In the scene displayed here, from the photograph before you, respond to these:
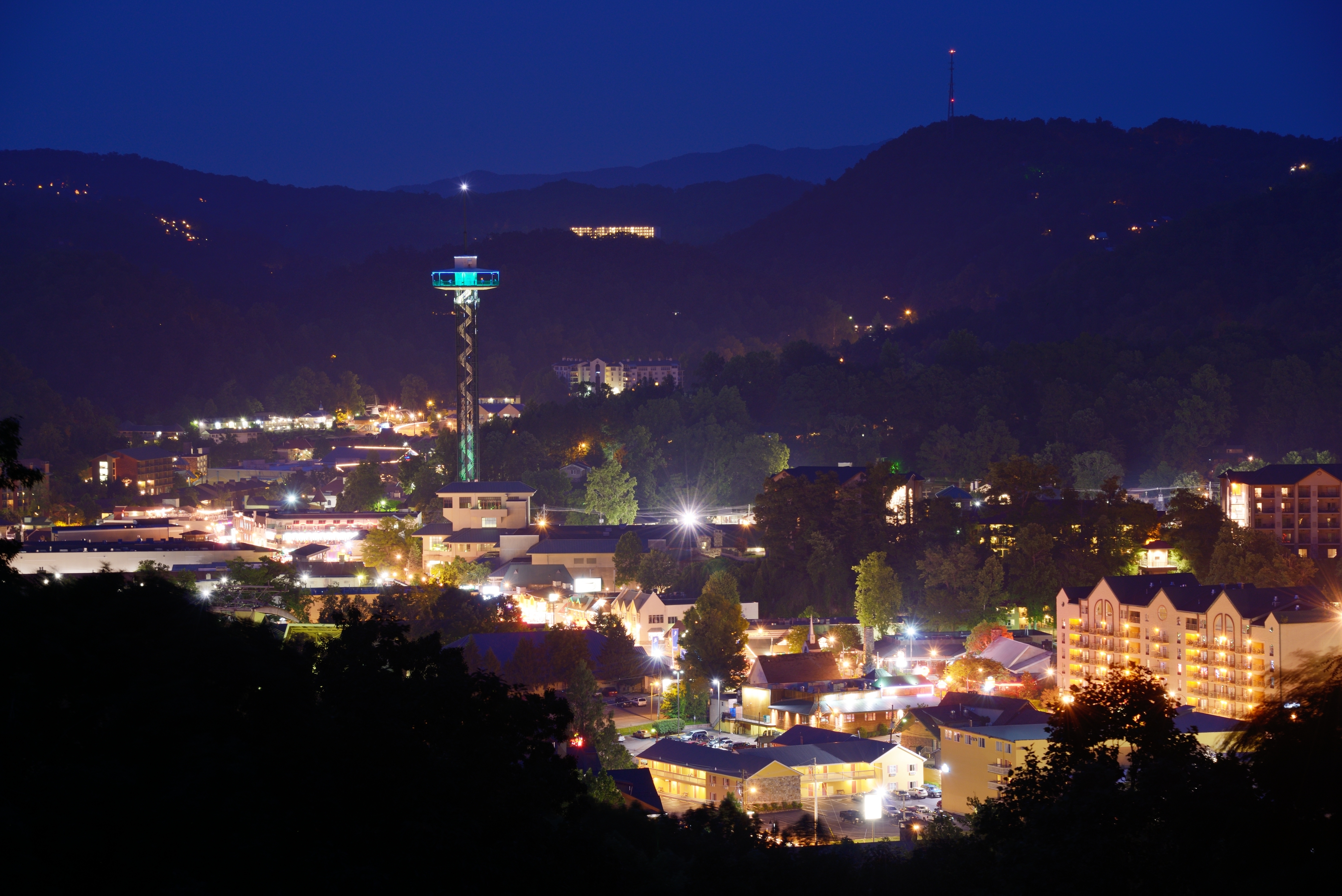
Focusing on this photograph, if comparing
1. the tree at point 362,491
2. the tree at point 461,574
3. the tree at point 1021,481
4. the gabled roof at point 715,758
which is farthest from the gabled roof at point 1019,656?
the tree at point 362,491

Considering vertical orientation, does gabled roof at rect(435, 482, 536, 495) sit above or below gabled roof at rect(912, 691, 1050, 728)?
above

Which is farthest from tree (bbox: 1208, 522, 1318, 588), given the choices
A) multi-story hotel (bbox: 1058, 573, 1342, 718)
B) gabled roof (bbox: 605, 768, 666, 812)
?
gabled roof (bbox: 605, 768, 666, 812)

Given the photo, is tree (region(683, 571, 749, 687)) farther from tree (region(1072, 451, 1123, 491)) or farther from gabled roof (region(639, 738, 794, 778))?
tree (region(1072, 451, 1123, 491))

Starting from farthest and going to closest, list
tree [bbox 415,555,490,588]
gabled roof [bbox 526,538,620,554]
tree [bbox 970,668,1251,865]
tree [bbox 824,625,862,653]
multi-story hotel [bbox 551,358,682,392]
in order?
multi-story hotel [bbox 551,358,682,392]
gabled roof [bbox 526,538,620,554]
tree [bbox 415,555,490,588]
tree [bbox 824,625,862,653]
tree [bbox 970,668,1251,865]

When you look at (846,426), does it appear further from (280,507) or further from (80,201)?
(80,201)

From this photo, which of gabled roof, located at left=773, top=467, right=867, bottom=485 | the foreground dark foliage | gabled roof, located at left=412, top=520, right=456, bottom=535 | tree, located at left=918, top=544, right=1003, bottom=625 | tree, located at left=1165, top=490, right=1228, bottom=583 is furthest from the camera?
gabled roof, located at left=412, top=520, right=456, bottom=535

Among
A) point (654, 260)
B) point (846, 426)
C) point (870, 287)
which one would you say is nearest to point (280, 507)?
point (846, 426)

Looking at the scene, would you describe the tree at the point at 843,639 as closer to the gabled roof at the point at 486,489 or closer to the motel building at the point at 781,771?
the motel building at the point at 781,771
